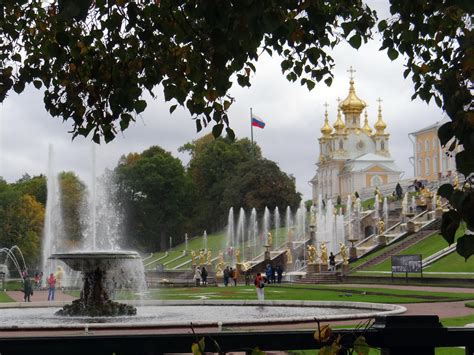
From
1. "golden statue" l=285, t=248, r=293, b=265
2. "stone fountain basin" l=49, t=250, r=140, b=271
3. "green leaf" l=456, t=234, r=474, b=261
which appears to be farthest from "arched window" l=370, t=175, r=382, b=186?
"green leaf" l=456, t=234, r=474, b=261

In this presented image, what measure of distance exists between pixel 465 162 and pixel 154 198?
336 ft

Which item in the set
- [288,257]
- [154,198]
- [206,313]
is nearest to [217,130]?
[206,313]

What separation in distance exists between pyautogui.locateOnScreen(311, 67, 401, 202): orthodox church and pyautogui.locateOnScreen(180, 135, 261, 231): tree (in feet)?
74.1

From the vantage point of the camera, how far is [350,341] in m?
4.85

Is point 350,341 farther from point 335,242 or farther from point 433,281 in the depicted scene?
point 335,242

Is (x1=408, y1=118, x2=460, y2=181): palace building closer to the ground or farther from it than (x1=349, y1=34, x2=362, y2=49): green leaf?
farther from it

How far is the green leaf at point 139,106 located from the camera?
7.82 meters

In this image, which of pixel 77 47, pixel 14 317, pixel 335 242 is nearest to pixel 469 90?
pixel 77 47

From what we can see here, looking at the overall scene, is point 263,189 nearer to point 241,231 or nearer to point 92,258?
point 241,231

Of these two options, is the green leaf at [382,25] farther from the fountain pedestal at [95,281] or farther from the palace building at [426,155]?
the palace building at [426,155]

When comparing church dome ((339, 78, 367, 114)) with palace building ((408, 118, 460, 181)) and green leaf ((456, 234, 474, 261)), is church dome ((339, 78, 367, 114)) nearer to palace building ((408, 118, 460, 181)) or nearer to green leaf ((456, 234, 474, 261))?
palace building ((408, 118, 460, 181))

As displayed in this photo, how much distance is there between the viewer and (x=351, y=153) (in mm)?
137375

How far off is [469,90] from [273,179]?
9311cm

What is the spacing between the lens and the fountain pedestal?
75.5 ft
